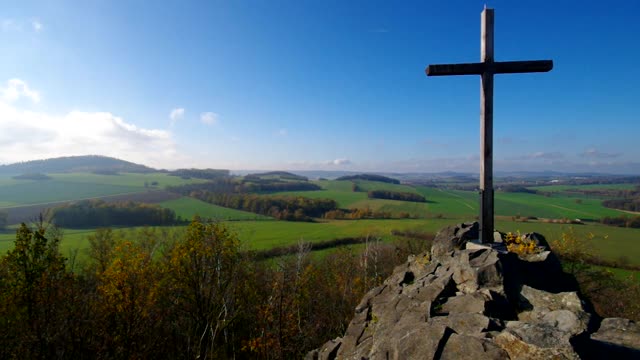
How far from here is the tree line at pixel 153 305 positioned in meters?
13.9

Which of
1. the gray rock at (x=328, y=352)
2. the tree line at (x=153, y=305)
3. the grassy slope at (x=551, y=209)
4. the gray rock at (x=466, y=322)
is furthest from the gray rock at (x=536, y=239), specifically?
the grassy slope at (x=551, y=209)

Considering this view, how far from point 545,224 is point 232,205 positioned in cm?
6299

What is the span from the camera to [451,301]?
19.8 ft

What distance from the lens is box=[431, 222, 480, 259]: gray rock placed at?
345 inches

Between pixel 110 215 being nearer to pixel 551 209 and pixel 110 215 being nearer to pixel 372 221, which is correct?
pixel 372 221

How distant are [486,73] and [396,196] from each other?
88.5m

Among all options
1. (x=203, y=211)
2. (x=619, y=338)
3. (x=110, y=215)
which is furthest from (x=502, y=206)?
(x=110, y=215)

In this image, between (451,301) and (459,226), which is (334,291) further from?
(451,301)

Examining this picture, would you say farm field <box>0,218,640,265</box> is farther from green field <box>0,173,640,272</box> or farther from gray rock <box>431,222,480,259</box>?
gray rock <box>431,222,480,259</box>

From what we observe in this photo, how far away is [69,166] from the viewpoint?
537ft

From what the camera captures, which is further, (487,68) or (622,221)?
(622,221)

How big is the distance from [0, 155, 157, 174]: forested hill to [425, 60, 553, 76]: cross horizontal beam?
17113cm

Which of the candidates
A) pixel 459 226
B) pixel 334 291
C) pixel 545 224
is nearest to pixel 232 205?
pixel 334 291

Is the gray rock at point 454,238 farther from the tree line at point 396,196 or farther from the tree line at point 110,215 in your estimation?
the tree line at point 396,196
